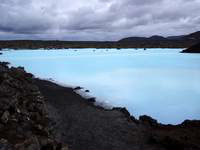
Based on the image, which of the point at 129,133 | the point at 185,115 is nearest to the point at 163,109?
the point at 185,115

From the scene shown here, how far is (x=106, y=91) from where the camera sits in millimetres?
28844

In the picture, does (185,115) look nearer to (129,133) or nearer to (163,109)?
(163,109)

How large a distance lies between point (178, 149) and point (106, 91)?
1769 cm

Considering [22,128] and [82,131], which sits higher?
[22,128]

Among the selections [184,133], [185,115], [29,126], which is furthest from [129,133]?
[185,115]

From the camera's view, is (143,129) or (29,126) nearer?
(29,126)

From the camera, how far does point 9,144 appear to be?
816 centimetres

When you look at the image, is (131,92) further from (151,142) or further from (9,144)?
(9,144)

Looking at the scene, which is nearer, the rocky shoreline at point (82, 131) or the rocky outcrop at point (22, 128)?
the rocky outcrop at point (22, 128)

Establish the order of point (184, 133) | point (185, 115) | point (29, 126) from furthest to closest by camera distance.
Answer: point (185, 115) < point (184, 133) < point (29, 126)

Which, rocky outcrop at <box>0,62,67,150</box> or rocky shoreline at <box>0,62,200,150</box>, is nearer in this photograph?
rocky outcrop at <box>0,62,67,150</box>

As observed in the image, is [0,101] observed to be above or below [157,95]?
above

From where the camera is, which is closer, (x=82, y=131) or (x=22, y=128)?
(x=22, y=128)

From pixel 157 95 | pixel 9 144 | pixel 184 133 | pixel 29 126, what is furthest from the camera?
pixel 157 95
